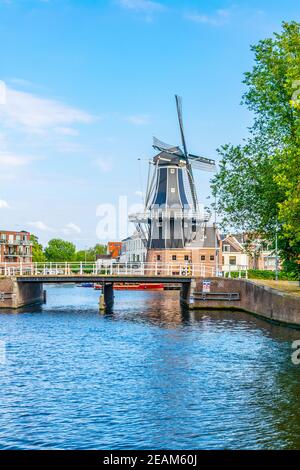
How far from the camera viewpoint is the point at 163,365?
101 ft

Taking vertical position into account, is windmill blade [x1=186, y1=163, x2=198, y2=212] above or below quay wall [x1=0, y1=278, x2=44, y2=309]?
above

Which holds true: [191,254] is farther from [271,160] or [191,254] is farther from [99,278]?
[271,160]

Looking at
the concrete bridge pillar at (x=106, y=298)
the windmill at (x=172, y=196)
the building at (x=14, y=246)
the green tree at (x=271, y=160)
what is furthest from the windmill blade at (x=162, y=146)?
the building at (x=14, y=246)

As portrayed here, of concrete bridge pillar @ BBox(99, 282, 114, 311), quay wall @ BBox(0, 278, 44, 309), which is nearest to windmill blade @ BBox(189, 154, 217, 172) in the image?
concrete bridge pillar @ BBox(99, 282, 114, 311)

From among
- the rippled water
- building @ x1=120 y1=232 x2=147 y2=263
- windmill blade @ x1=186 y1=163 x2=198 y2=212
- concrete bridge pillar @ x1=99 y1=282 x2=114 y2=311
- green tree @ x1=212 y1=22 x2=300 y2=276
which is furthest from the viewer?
building @ x1=120 y1=232 x2=147 y2=263

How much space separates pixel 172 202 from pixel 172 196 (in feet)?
3.67

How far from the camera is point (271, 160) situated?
47.2 meters

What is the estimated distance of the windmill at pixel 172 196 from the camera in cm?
10675

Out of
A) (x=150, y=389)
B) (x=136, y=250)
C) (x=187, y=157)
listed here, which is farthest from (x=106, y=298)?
(x=136, y=250)

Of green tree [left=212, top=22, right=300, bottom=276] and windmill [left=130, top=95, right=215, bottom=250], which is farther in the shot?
windmill [left=130, top=95, right=215, bottom=250]

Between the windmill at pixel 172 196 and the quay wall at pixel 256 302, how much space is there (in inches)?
1687

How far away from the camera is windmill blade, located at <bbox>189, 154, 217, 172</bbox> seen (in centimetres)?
10888

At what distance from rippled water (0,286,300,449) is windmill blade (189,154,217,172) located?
218ft

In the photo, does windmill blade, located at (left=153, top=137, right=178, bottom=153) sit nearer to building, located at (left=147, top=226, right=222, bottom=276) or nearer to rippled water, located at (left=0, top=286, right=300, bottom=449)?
building, located at (left=147, top=226, right=222, bottom=276)
